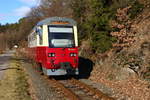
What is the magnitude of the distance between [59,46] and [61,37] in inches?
21.3

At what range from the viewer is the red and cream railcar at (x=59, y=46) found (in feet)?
57.1

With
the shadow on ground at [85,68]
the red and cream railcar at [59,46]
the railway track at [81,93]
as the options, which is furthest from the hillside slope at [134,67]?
the shadow on ground at [85,68]

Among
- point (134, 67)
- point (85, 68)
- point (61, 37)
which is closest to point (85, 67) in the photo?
point (85, 68)

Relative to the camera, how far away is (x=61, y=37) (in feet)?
58.4

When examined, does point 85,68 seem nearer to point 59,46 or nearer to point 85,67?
point 85,67

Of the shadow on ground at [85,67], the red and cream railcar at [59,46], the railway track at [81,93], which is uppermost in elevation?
the red and cream railcar at [59,46]

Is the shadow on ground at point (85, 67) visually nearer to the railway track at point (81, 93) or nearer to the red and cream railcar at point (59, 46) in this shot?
the red and cream railcar at point (59, 46)

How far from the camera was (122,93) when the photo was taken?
39.6 ft

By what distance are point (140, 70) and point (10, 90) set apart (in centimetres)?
557

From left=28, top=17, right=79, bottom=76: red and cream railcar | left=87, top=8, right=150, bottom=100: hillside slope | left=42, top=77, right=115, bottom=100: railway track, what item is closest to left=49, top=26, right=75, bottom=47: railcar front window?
left=28, top=17, right=79, bottom=76: red and cream railcar

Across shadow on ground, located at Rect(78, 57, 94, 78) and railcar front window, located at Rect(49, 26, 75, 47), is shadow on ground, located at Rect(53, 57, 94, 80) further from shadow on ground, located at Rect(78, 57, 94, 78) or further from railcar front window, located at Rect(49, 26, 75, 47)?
railcar front window, located at Rect(49, 26, 75, 47)

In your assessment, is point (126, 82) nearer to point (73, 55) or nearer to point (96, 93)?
point (96, 93)

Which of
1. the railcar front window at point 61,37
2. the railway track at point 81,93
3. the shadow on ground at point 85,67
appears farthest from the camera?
the shadow on ground at point 85,67

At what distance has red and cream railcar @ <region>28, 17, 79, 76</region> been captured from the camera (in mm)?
17391
